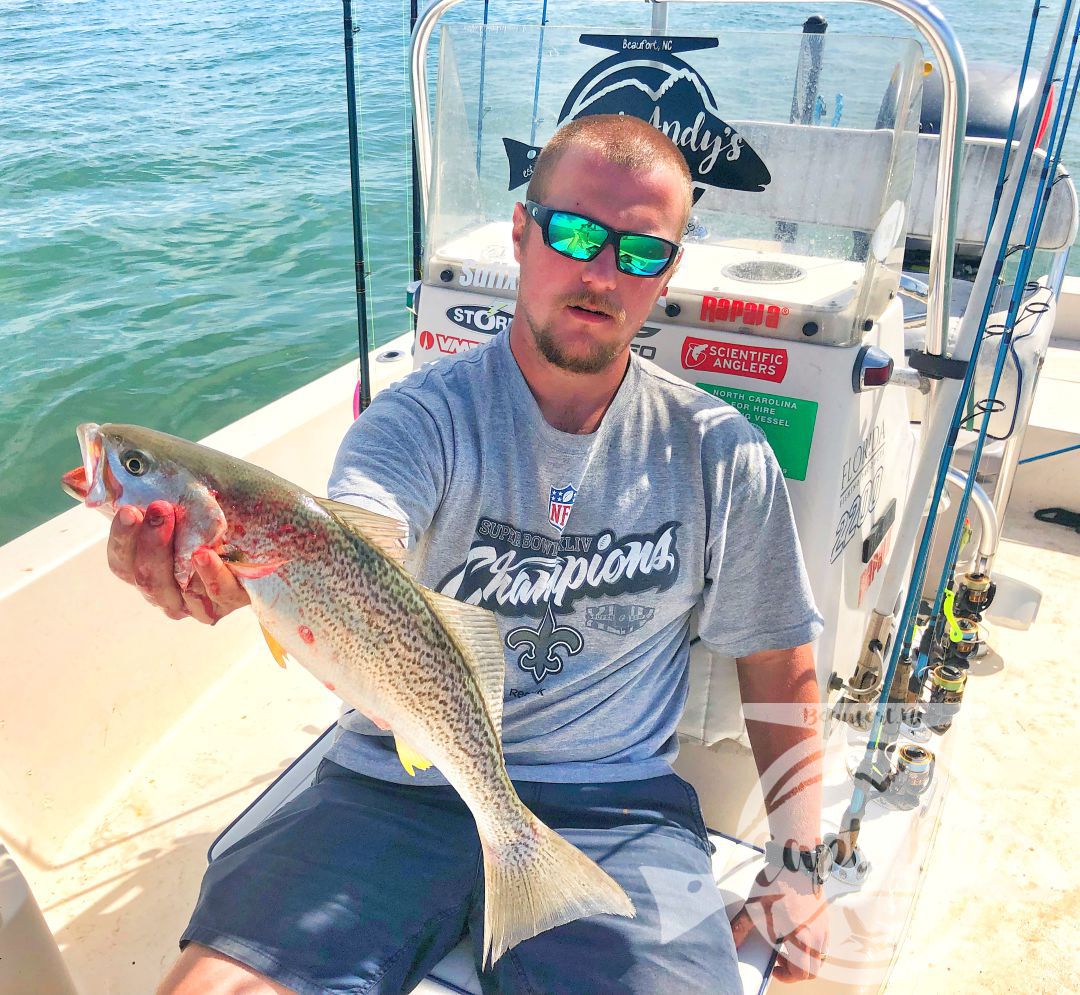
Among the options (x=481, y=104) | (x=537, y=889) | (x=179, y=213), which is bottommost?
(x=179, y=213)

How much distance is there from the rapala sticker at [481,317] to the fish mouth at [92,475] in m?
1.36

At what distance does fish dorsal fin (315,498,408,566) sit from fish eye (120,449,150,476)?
0.79ft

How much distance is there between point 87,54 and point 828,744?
17.4 m

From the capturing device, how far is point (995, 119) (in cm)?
598

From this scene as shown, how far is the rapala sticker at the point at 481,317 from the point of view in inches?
98.5

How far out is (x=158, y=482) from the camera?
50.9 inches

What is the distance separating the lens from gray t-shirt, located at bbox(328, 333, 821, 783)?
190cm

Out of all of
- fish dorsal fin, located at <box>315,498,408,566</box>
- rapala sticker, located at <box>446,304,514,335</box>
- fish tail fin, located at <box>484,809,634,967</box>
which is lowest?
fish tail fin, located at <box>484,809,634,967</box>

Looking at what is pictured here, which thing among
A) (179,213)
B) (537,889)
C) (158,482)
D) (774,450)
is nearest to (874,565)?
(774,450)

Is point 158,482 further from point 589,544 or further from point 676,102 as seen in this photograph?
point 676,102

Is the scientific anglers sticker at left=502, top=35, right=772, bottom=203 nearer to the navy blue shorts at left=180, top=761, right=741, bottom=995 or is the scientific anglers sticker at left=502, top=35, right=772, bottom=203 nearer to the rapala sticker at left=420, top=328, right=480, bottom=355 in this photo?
the rapala sticker at left=420, top=328, right=480, bottom=355

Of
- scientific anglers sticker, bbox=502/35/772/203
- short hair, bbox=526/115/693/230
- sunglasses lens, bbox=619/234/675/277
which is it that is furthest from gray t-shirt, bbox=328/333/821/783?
scientific anglers sticker, bbox=502/35/772/203

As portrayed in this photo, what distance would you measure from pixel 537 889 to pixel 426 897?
0.27 metres

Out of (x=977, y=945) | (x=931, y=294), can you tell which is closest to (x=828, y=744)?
(x=977, y=945)
